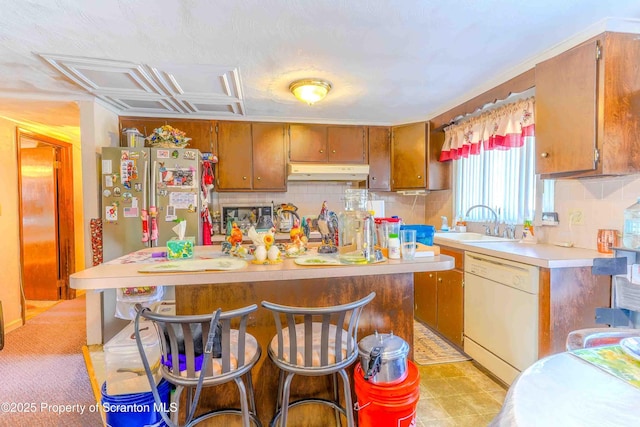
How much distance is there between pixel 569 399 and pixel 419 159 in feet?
10.6

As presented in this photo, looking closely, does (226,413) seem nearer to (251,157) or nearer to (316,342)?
(316,342)

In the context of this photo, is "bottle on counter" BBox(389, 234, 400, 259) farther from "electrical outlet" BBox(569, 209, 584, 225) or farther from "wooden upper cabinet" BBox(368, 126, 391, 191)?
"wooden upper cabinet" BBox(368, 126, 391, 191)

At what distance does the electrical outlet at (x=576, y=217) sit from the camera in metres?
2.17

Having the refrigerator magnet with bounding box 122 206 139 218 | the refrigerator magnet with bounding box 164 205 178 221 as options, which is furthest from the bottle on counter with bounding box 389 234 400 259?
the refrigerator magnet with bounding box 122 206 139 218

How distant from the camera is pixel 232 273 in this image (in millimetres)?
1378

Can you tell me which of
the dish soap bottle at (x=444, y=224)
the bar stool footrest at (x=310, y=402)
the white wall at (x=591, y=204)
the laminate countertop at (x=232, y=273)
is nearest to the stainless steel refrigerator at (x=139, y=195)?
the laminate countertop at (x=232, y=273)

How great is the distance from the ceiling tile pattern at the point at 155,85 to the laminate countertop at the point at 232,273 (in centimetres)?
152

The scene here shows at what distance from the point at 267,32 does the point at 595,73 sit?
6.29 ft

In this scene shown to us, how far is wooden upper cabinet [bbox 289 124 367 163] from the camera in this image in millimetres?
3730

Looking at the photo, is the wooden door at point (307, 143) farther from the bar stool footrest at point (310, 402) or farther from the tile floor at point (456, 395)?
the bar stool footrest at point (310, 402)

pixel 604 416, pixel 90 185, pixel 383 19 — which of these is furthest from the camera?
pixel 90 185

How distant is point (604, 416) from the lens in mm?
641

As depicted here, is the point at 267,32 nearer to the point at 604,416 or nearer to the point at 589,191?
the point at 604,416

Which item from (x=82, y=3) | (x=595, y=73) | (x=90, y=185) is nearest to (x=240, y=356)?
(x=82, y=3)
